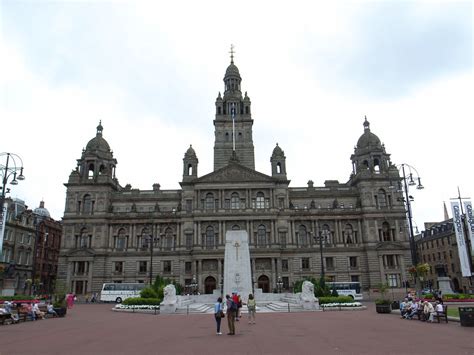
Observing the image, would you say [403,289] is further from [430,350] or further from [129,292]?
[430,350]

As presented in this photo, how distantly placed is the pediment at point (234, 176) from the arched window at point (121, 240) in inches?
629

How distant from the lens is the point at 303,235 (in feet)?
228

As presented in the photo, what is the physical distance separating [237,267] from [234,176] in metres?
30.7

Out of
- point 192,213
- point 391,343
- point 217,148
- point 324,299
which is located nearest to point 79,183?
point 192,213

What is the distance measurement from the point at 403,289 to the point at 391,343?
5536 centimetres

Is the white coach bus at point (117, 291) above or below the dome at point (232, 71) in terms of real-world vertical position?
below

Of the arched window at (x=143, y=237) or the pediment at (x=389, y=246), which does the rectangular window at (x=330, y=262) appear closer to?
the pediment at (x=389, y=246)

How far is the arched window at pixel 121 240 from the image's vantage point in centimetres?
7000

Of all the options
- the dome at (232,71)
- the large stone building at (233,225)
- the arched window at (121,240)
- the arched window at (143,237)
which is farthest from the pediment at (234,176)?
the dome at (232,71)

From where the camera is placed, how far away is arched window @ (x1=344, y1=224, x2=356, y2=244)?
227 feet

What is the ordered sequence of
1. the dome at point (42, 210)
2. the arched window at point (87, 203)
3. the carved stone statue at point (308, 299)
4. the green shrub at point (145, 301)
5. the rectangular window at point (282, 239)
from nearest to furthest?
the carved stone statue at point (308, 299)
the green shrub at point (145, 301)
the rectangular window at point (282, 239)
the arched window at point (87, 203)
the dome at point (42, 210)

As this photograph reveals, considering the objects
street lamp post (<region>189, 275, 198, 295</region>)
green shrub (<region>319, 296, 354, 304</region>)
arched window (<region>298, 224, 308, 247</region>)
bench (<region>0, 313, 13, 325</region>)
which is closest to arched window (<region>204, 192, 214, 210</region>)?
street lamp post (<region>189, 275, 198, 295</region>)

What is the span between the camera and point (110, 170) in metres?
74.2

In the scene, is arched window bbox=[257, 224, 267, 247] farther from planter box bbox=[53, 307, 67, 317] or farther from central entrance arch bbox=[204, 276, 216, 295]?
planter box bbox=[53, 307, 67, 317]
